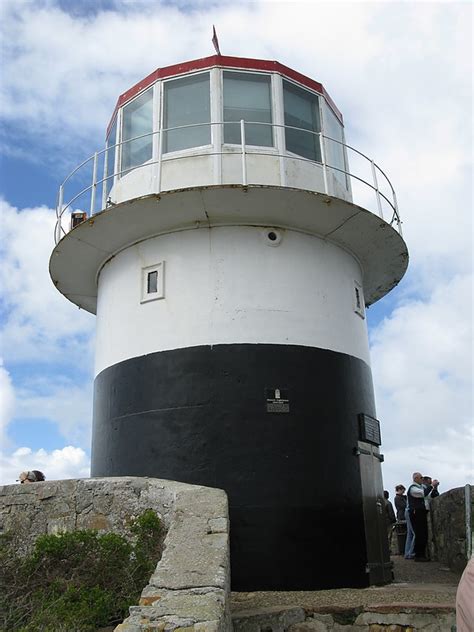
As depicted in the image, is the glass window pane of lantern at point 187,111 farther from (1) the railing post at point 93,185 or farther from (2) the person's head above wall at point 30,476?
(2) the person's head above wall at point 30,476

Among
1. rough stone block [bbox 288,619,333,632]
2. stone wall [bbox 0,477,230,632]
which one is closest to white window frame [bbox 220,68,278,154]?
stone wall [bbox 0,477,230,632]

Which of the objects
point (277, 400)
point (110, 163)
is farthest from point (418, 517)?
point (110, 163)

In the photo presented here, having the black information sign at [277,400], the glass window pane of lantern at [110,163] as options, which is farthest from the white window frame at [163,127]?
the black information sign at [277,400]

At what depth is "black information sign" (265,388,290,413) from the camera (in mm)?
8641

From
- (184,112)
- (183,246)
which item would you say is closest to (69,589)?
(183,246)

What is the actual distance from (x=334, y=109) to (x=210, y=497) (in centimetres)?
765

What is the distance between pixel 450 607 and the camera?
6.57 metres

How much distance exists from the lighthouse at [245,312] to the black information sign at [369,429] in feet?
0.09

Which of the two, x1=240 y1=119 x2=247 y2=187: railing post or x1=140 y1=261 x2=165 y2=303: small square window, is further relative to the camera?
x1=140 y1=261 x2=165 y2=303: small square window

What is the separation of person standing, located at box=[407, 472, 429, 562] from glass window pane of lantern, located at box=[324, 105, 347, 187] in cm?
542

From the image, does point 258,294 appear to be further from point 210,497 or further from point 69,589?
point 69,589

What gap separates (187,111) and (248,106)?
936 millimetres

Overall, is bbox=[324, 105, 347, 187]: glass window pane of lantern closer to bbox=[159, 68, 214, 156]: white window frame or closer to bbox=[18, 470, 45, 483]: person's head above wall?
bbox=[159, 68, 214, 156]: white window frame

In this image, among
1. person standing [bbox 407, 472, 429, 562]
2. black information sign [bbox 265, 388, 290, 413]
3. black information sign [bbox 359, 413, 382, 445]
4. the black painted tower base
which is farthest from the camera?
person standing [bbox 407, 472, 429, 562]
